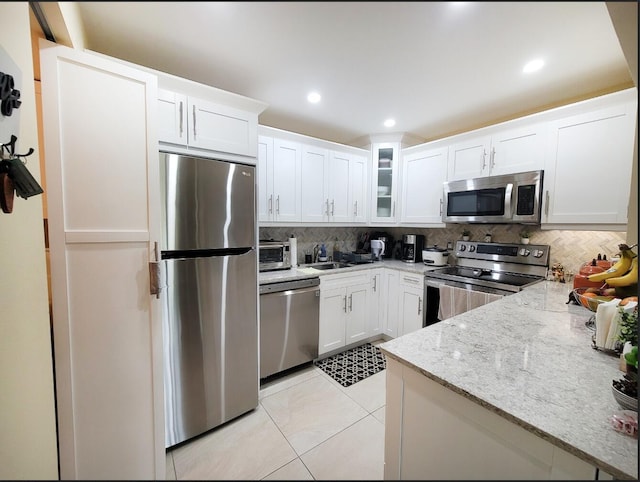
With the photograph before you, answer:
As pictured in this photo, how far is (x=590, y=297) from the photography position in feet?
3.92

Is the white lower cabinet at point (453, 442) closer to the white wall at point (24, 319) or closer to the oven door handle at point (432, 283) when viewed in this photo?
the white wall at point (24, 319)

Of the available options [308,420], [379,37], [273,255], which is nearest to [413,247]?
[273,255]

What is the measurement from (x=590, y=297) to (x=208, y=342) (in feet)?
6.35

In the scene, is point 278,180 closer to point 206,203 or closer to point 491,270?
point 206,203

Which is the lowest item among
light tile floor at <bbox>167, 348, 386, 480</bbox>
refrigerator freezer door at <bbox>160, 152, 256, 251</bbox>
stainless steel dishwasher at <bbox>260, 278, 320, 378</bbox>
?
light tile floor at <bbox>167, 348, 386, 480</bbox>

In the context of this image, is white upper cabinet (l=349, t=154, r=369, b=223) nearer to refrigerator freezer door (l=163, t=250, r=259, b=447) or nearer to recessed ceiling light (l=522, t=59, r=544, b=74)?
refrigerator freezer door (l=163, t=250, r=259, b=447)

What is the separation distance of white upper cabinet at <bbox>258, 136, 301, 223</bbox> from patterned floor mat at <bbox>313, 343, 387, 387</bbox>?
4.40ft

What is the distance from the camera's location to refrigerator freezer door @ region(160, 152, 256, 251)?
1270 mm

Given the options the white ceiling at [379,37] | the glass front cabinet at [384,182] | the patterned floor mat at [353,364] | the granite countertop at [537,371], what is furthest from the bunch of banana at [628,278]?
the glass front cabinet at [384,182]

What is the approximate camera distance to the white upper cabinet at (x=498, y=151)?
1799 millimetres

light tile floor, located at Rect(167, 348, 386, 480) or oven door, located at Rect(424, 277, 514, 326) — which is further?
oven door, located at Rect(424, 277, 514, 326)

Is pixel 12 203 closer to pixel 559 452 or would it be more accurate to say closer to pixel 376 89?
pixel 376 89

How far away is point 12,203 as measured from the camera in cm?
57

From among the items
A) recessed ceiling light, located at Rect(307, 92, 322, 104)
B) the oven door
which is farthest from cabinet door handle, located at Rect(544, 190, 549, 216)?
recessed ceiling light, located at Rect(307, 92, 322, 104)
